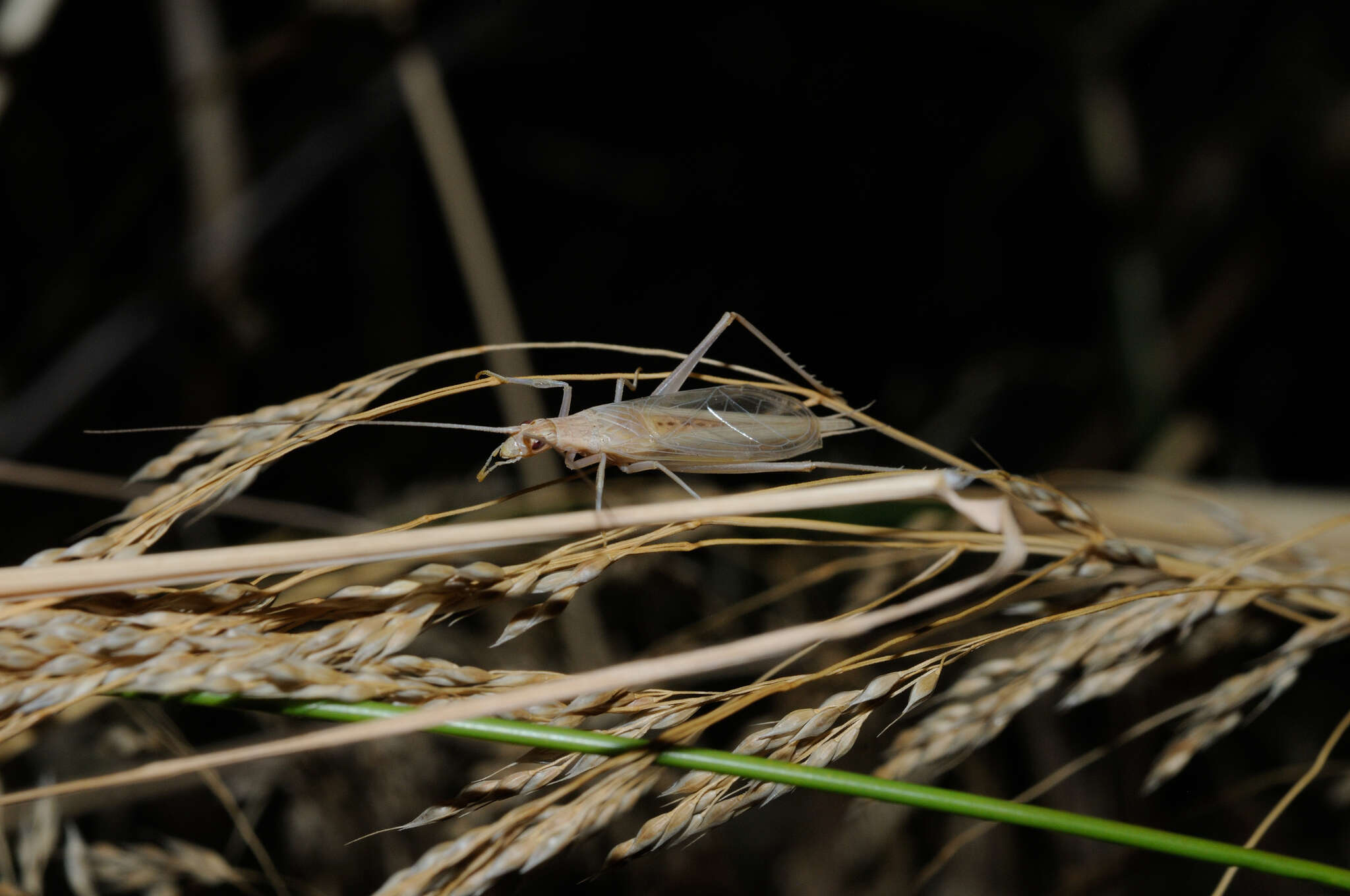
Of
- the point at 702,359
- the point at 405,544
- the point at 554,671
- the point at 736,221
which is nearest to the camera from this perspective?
the point at 405,544

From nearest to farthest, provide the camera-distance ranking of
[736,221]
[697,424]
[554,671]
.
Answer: [554,671]
[697,424]
[736,221]

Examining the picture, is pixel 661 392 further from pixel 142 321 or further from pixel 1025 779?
pixel 142 321

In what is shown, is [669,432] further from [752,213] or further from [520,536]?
[752,213]

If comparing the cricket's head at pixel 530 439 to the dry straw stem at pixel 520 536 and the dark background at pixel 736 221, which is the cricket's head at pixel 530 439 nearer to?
the dark background at pixel 736 221

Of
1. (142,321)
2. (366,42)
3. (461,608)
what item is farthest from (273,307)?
(461,608)

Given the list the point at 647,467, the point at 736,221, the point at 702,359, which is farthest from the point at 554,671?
the point at 736,221

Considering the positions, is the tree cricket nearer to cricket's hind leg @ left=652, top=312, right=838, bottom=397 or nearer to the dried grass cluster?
cricket's hind leg @ left=652, top=312, right=838, bottom=397
